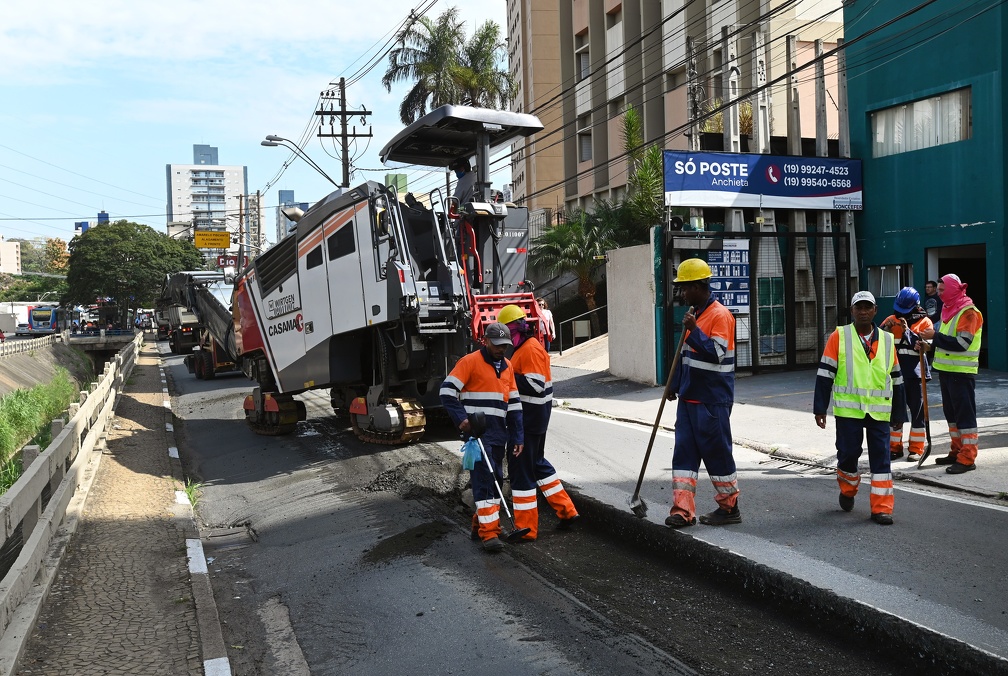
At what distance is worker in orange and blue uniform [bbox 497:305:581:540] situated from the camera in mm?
6660

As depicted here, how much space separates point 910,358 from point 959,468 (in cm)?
133

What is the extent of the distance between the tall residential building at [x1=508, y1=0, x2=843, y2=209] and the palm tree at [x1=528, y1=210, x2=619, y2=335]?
151 centimetres

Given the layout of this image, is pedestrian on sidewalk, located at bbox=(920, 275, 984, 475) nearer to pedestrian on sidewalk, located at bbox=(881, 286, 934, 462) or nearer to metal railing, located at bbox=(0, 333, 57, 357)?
pedestrian on sidewalk, located at bbox=(881, 286, 934, 462)

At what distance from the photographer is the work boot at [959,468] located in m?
7.73

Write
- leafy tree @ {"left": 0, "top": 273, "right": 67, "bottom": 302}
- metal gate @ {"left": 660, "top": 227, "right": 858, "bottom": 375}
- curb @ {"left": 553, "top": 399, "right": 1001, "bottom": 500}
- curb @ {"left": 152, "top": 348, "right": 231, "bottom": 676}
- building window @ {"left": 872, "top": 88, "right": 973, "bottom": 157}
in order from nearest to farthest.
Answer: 1. curb @ {"left": 152, "top": 348, "right": 231, "bottom": 676}
2. curb @ {"left": 553, "top": 399, "right": 1001, "bottom": 500}
3. building window @ {"left": 872, "top": 88, "right": 973, "bottom": 157}
4. metal gate @ {"left": 660, "top": 227, "right": 858, "bottom": 375}
5. leafy tree @ {"left": 0, "top": 273, "right": 67, "bottom": 302}

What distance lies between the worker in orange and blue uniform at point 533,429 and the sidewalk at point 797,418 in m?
3.30

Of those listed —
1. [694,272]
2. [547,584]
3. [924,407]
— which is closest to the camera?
[547,584]

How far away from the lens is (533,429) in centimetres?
683

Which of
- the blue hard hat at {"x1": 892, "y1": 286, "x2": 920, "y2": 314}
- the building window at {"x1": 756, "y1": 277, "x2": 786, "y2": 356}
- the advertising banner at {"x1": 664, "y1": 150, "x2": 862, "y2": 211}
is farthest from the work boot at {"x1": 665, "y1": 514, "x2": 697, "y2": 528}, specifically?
the building window at {"x1": 756, "y1": 277, "x2": 786, "y2": 356}

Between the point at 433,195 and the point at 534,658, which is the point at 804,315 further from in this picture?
A: the point at 534,658

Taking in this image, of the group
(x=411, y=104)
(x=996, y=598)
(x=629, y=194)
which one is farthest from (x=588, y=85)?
(x=996, y=598)

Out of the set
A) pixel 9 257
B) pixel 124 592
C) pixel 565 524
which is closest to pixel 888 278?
pixel 565 524

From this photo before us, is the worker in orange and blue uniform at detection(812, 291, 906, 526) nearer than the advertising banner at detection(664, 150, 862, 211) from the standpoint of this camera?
Yes

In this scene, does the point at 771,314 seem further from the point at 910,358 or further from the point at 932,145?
the point at 910,358
